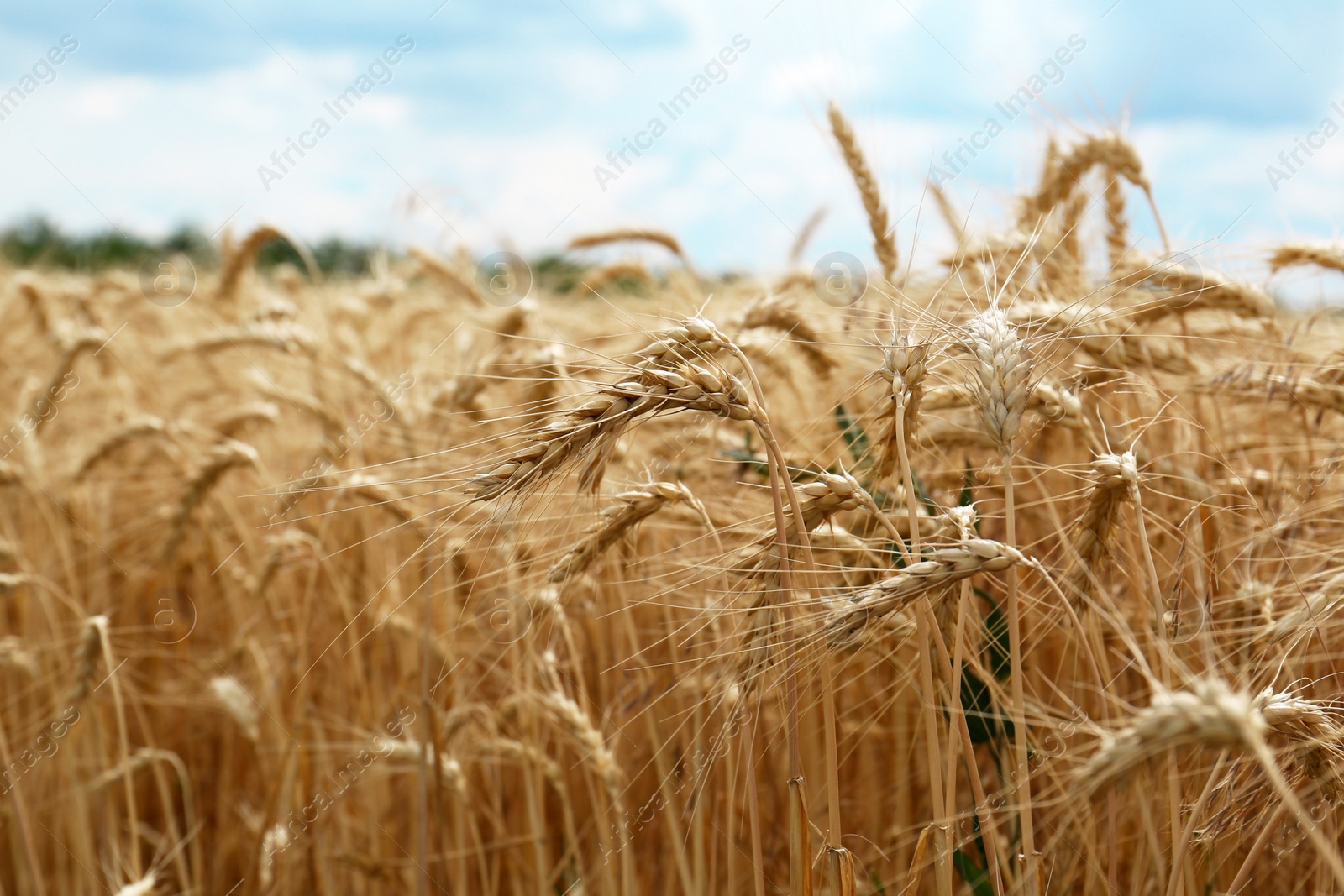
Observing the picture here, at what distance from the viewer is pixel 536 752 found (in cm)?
171

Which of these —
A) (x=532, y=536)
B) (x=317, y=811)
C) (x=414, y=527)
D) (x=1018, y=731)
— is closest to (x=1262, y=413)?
(x=1018, y=731)

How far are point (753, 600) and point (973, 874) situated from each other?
0.56 meters

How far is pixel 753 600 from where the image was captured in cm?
108

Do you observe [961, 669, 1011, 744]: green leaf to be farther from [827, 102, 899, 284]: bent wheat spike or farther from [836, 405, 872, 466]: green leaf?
[827, 102, 899, 284]: bent wheat spike

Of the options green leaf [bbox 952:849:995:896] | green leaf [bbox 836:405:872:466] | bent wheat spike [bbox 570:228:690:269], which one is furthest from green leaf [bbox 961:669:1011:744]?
bent wheat spike [bbox 570:228:690:269]

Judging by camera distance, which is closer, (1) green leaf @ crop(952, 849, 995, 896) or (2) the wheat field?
(2) the wheat field

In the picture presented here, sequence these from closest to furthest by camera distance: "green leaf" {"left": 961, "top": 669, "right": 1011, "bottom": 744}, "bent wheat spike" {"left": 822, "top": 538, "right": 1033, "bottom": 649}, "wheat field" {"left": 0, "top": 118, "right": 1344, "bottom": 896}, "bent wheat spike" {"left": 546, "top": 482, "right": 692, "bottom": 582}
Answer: "bent wheat spike" {"left": 822, "top": 538, "right": 1033, "bottom": 649} → "wheat field" {"left": 0, "top": 118, "right": 1344, "bottom": 896} → "bent wheat spike" {"left": 546, "top": 482, "right": 692, "bottom": 582} → "green leaf" {"left": 961, "top": 669, "right": 1011, "bottom": 744}

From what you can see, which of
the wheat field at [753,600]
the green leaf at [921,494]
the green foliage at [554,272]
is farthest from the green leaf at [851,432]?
the green foliage at [554,272]

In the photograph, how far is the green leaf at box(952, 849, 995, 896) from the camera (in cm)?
125

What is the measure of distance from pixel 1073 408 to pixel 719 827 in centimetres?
101

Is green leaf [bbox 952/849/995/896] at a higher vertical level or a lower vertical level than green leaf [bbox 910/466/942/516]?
lower

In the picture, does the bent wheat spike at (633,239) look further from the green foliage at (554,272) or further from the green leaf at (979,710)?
the green leaf at (979,710)

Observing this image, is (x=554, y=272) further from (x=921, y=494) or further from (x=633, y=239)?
(x=921, y=494)

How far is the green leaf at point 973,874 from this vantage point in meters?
1.25
